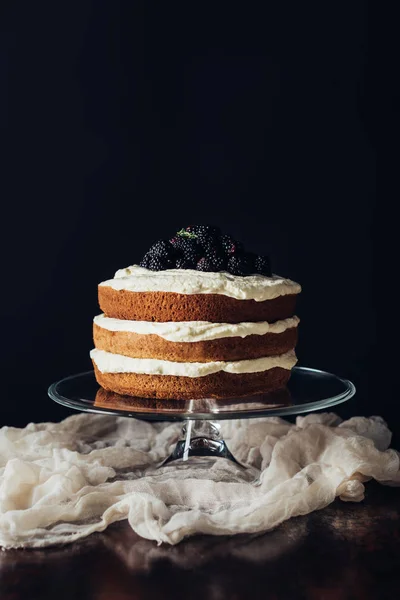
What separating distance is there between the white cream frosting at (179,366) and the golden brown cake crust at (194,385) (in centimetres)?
2

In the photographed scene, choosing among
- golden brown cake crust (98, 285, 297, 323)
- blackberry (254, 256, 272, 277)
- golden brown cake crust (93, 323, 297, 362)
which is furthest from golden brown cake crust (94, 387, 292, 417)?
blackberry (254, 256, 272, 277)

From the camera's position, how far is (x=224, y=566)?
2285 mm

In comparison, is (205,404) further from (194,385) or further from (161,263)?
(161,263)

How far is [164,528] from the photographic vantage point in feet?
7.88

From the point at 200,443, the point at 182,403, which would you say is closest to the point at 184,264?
the point at 182,403

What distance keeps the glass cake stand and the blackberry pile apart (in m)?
0.37

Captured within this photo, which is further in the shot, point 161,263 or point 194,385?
point 161,263

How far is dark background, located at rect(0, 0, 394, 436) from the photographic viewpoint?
4.08 meters

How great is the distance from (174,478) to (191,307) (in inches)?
18.8

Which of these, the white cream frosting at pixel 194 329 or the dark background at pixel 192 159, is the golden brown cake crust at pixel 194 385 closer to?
the white cream frosting at pixel 194 329

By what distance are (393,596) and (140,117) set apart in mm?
2566

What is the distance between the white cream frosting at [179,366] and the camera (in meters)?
2.72

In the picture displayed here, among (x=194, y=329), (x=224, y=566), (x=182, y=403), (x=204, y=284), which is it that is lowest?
(x=224, y=566)

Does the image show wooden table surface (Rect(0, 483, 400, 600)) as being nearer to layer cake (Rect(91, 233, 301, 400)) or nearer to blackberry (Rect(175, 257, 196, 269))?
layer cake (Rect(91, 233, 301, 400))
